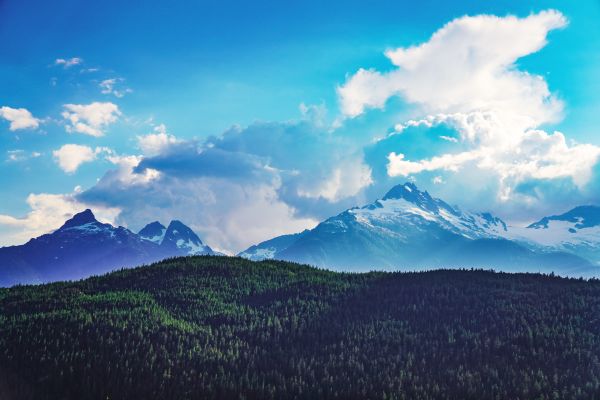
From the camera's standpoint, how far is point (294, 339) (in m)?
153

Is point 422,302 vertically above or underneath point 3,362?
above

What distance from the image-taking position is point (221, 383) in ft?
388

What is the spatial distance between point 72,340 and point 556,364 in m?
103

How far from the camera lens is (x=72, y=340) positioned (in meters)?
125

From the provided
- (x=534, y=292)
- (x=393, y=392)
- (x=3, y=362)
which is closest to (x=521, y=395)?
(x=393, y=392)

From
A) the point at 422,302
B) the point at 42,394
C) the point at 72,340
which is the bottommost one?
the point at 42,394

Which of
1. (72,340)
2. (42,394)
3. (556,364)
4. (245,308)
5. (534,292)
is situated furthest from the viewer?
(534,292)

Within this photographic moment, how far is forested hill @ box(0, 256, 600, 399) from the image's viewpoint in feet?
384

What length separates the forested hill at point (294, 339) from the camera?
11700 centimetres

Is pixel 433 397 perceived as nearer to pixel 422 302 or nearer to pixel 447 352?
pixel 447 352

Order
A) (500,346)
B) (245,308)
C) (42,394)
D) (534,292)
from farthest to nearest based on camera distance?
(534,292) < (245,308) < (500,346) < (42,394)

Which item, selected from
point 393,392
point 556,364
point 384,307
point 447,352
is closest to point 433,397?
point 393,392

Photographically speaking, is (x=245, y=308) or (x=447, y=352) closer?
(x=447, y=352)

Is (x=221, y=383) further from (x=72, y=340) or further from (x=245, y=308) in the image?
(x=245, y=308)
